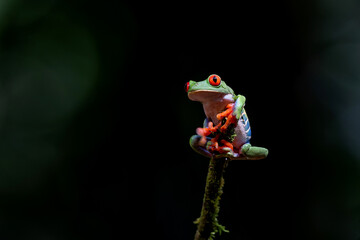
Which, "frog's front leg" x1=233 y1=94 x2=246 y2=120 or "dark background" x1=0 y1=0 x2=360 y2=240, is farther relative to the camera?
"dark background" x1=0 y1=0 x2=360 y2=240

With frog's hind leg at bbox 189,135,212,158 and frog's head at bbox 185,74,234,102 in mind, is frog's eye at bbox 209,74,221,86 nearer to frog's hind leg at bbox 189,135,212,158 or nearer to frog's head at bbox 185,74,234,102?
frog's head at bbox 185,74,234,102

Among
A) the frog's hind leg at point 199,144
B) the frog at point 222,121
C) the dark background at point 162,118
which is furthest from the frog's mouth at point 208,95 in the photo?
the dark background at point 162,118

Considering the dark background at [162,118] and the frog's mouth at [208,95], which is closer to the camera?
the frog's mouth at [208,95]

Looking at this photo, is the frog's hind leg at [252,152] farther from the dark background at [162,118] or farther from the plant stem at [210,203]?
the dark background at [162,118]

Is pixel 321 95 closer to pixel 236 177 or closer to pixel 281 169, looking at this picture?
pixel 281 169

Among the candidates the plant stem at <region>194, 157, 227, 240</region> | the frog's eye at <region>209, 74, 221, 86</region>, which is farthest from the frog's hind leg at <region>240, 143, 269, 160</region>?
the frog's eye at <region>209, 74, 221, 86</region>

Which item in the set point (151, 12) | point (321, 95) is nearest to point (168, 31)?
point (151, 12)
